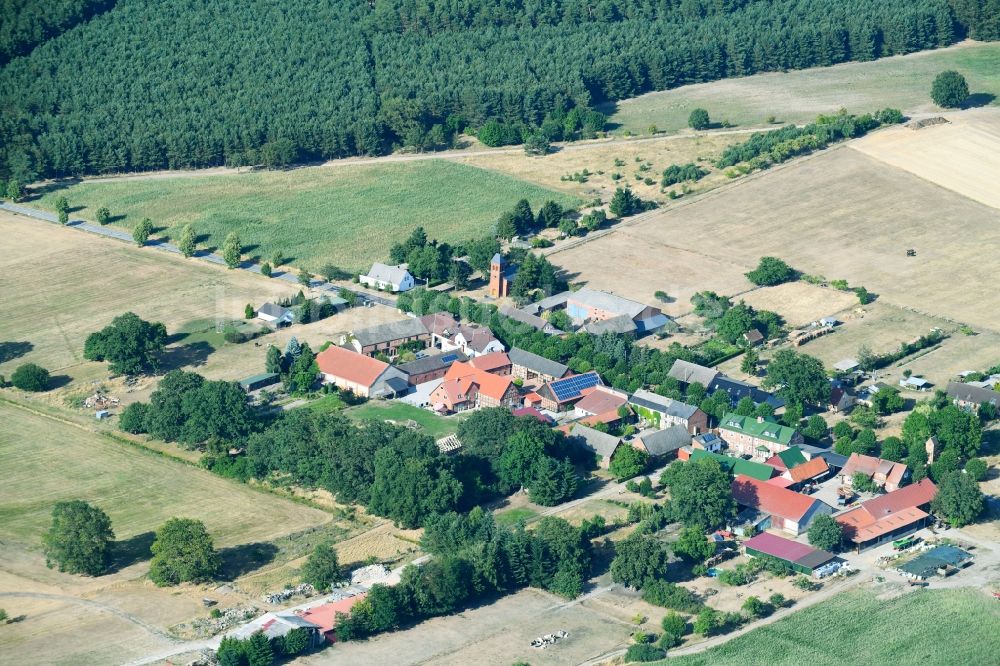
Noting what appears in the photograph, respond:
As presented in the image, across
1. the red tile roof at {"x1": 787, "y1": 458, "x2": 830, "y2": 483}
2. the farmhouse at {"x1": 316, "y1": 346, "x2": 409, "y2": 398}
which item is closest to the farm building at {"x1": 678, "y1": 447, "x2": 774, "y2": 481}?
the red tile roof at {"x1": 787, "y1": 458, "x2": 830, "y2": 483}

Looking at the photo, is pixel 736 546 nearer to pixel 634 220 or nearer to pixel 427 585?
pixel 427 585

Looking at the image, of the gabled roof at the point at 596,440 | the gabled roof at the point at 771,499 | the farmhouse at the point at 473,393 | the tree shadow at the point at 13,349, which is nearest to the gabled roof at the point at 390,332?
the farmhouse at the point at 473,393

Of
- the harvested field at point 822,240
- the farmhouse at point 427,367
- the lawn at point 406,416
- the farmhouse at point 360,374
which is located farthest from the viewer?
the harvested field at point 822,240

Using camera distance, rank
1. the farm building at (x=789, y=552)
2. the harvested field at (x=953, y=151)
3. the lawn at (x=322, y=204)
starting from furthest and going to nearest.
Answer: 1. the harvested field at (x=953, y=151)
2. the lawn at (x=322, y=204)
3. the farm building at (x=789, y=552)

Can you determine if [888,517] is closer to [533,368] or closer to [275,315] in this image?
[533,368]

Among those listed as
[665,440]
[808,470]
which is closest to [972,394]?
[808,470]

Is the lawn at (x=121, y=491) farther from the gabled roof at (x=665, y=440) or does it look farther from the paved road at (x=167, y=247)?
the paved road at (x=167, y=247)
